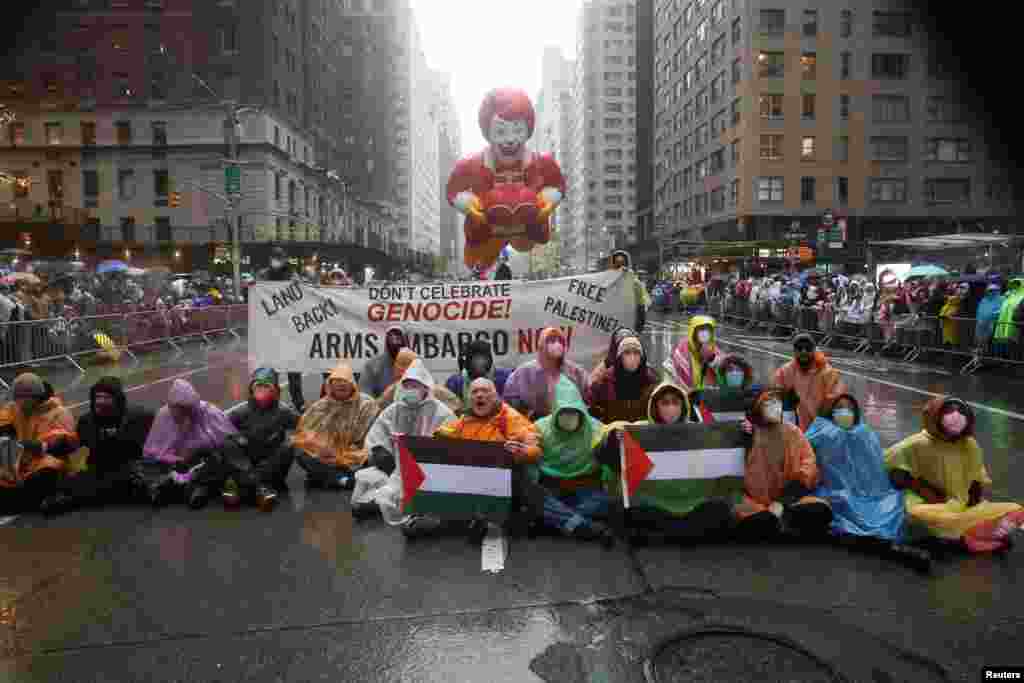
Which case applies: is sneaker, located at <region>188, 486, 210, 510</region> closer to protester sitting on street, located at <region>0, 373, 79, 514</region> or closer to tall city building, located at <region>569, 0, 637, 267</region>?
protester sitting on street, located at <region>0, 373, 79, 514</region>

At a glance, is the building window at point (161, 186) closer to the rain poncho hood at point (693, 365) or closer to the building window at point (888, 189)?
the building window at point (888, 189)

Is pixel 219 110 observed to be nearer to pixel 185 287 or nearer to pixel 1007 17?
pixel 185 287

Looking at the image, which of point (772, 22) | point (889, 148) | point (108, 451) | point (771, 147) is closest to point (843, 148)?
point (889, 148)

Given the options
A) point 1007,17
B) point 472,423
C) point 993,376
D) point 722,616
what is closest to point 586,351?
point 472,423

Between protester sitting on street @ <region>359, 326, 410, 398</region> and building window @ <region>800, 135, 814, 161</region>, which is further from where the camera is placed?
building window @ <region>800, 135, 814, 161</region>

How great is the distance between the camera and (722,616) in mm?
3852

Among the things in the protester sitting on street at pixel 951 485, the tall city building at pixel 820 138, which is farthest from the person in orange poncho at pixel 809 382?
the tall city building at pixel 820 138

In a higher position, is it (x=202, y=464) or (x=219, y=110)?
(x=219, y=110)

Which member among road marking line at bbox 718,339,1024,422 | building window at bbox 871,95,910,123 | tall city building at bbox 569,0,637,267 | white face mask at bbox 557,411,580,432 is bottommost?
road marking line at bbox 718,339,1024,422

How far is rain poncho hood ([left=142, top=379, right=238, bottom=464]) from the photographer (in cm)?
597

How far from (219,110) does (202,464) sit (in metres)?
48.8

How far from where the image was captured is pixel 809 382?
6.79 meters

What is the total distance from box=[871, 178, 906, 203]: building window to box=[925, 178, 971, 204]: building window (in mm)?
1761

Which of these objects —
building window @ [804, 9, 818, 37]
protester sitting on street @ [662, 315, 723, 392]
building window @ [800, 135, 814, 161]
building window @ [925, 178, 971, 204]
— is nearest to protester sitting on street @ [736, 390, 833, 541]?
protester sitting on street @ [662, 315, 723, 392]
